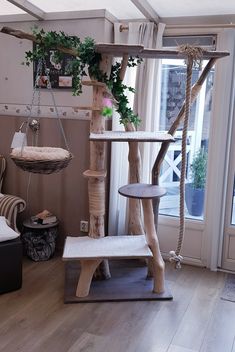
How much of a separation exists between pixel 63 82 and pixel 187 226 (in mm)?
1783

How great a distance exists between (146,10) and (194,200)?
1713 millimetres

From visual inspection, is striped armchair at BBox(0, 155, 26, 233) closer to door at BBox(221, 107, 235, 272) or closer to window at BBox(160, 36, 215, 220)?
window at BBox(160, 36, 215, 220)

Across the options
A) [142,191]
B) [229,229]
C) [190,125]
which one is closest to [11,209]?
[142,191]

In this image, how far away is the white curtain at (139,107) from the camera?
10.4 feet

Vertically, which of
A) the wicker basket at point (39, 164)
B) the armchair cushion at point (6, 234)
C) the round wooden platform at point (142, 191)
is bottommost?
the armchair cushion at point (6, 234)

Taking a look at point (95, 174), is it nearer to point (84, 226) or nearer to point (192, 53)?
point (84, 226)

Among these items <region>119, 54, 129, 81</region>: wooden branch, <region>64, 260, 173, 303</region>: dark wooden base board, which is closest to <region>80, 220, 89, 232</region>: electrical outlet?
<region>64, 260, 173, 303</region>: dark wooden base board

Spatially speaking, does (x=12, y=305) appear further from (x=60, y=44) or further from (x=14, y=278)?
(x=60, y=44)

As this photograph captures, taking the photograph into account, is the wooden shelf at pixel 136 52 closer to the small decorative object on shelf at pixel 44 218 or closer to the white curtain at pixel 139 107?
the white curtain at pixel 139 107

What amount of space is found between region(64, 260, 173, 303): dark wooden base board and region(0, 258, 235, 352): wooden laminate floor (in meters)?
0.05

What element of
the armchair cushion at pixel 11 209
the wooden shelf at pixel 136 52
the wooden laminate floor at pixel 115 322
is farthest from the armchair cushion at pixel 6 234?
the wooden shelf at pixel 136 52

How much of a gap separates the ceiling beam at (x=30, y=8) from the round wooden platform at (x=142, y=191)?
1.68m

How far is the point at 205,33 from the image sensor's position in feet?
10.3

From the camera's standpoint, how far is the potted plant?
337cm
